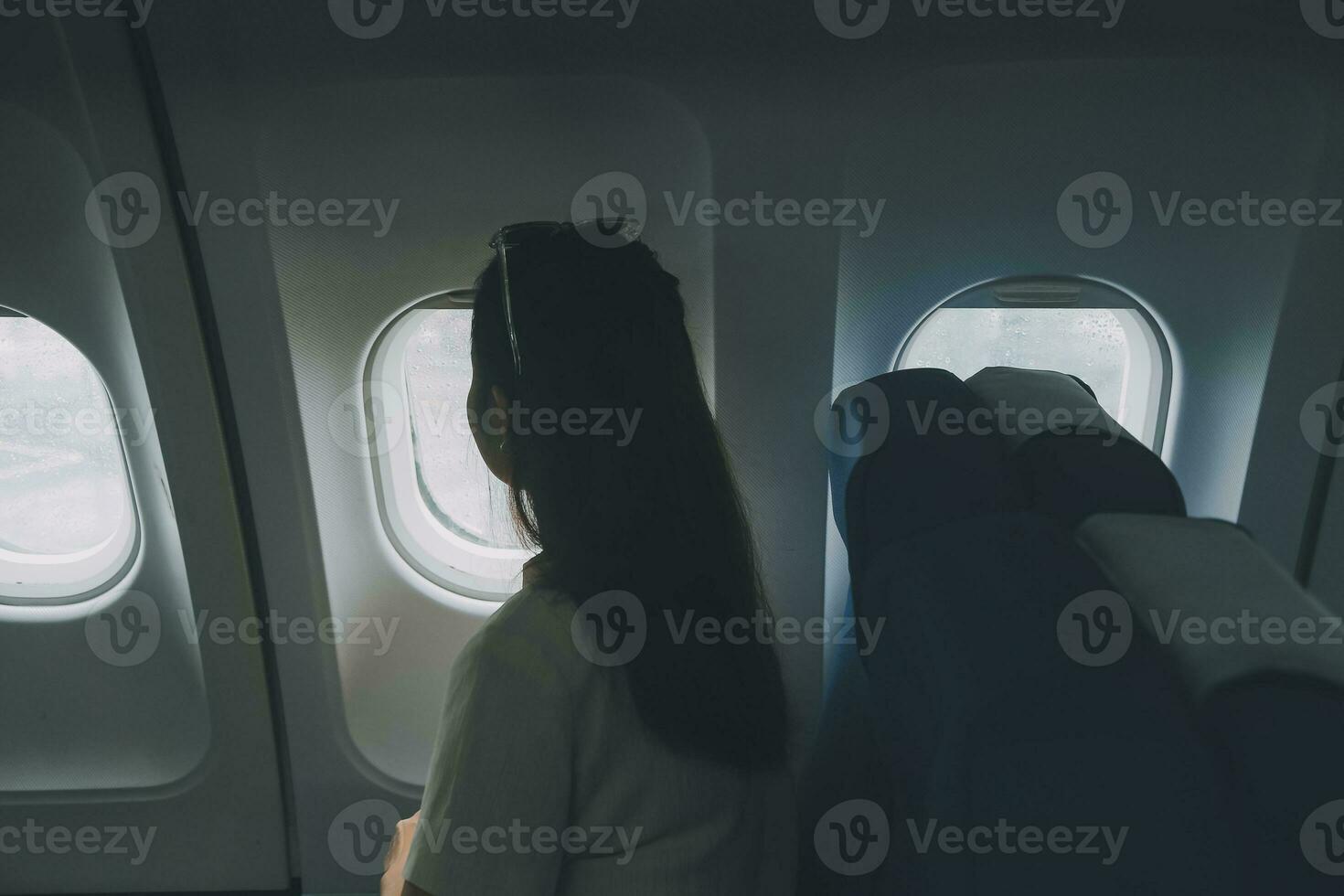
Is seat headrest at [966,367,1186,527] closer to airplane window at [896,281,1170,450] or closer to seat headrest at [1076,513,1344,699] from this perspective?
seat headrest at [1076,513,1344,699]

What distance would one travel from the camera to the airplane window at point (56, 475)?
2.21 m

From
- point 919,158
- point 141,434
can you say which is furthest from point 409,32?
point 141,434

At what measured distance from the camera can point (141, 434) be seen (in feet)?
6.74

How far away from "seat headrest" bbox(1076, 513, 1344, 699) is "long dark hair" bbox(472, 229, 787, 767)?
489mm

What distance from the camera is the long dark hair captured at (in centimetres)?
102

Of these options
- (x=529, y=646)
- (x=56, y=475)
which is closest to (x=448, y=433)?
(x=56, y=475)

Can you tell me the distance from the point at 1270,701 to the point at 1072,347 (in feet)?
5.85

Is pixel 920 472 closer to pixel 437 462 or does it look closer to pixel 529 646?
pixel 529 646

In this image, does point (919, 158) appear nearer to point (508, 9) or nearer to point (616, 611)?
point (508, 9)

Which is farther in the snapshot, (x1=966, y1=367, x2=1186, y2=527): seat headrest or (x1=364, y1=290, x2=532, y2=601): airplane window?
(x1=364, y1=290, x2=532, y2=601): airplane window

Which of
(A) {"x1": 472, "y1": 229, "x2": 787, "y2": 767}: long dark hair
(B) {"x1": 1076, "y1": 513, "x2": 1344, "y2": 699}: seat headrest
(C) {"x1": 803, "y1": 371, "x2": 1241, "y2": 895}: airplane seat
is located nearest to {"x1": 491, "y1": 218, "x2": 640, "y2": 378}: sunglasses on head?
(A) {"x1": 472, "y1": 229, "x2": 787, "y2": 767}: long dark hair

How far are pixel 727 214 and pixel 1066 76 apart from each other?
789mm

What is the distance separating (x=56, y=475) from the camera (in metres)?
2.36

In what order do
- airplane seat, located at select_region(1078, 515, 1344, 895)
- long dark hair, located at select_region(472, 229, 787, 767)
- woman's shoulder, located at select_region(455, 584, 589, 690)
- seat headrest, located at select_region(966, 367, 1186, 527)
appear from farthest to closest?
1. long dark hair, located at select_region(472, 229, 787, 767)
2. woman's shoulder, located at select_region(455, 584, 589, 690)
3. seat headrest, located at select_region(966, 367, 1186, 527)
4. airplane seat, located at select_region(1078, 515, 1344, 895)
